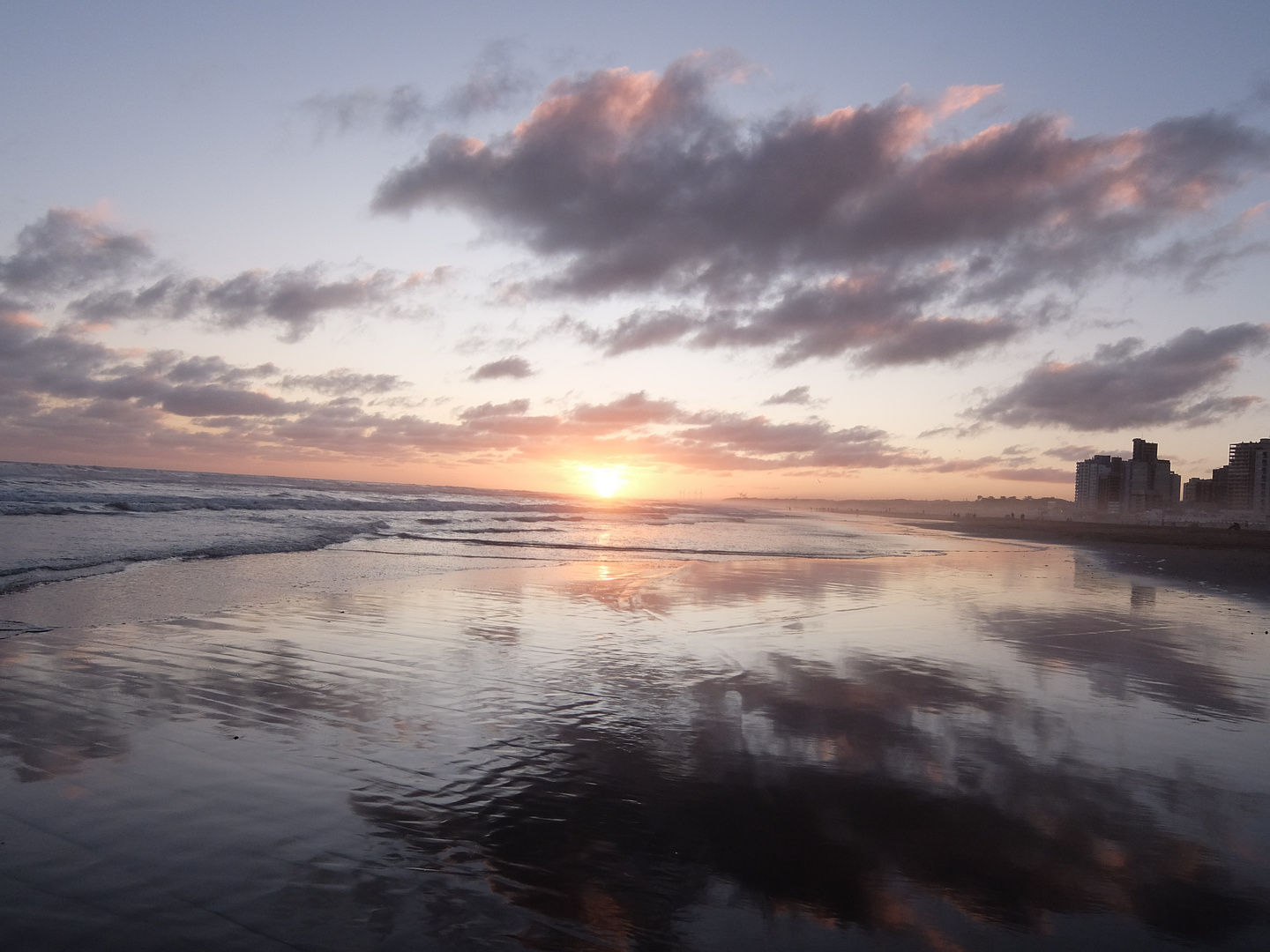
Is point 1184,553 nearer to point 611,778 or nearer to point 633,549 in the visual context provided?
point 633,549

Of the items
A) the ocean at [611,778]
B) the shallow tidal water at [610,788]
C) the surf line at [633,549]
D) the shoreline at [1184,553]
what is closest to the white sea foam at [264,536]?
the surf line at [633,549]

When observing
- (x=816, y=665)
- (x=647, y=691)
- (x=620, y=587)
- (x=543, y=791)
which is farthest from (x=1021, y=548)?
(x=543, y=791)

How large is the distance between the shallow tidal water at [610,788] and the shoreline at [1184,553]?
1622 cm

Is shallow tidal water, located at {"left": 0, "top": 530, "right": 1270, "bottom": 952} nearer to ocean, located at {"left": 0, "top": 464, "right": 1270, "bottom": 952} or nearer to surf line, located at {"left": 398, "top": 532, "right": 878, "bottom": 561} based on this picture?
ocean, located at {"left": 0, "top": 464, "right": 1270, "bottom": 952}

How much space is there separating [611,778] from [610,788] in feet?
0.60

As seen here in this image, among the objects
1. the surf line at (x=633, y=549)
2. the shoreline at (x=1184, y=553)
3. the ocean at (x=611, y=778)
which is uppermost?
the shoreline at (x=1184, y=553)

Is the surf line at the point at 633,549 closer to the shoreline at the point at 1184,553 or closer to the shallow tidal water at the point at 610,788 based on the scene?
the shoreline at the point at 1184,553

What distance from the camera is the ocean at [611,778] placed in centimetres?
368

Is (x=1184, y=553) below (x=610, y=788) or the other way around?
the other way around

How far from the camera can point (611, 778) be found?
545cm

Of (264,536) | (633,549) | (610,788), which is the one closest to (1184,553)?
(633,549)

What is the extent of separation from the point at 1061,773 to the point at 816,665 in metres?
3.89

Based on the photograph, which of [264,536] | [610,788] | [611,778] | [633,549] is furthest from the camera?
[633,549]

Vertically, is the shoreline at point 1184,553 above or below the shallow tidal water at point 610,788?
above
